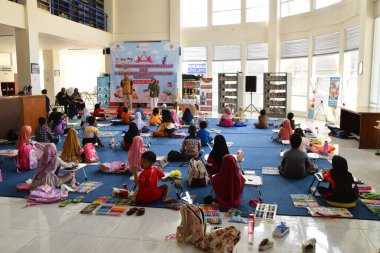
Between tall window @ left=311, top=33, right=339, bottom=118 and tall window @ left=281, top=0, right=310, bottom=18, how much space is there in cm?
153

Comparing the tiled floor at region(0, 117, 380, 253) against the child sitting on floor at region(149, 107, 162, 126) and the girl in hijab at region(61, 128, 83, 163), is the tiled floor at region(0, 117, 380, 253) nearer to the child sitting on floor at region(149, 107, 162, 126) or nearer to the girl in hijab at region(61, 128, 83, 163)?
the girl in hijab at region(61, 128, 83, 163)

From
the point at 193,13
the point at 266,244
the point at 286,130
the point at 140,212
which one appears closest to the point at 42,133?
the point at 140,212

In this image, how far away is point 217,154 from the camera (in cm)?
650

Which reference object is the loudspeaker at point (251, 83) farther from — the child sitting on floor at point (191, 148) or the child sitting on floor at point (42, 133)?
the child sitting on floor at point (42, 133)

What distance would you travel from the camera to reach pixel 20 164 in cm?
746

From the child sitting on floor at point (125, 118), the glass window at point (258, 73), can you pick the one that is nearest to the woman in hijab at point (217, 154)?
the child sitting on floor at point (125, 118)

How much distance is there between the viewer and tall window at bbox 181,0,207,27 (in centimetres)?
1889

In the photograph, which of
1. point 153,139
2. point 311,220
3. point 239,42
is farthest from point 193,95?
point 311,220

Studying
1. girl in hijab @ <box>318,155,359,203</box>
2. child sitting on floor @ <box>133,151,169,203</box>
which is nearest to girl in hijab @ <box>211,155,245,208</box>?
child sitting on floor @ <box>133,151,169,203</box>

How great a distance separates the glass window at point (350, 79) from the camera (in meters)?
12.8

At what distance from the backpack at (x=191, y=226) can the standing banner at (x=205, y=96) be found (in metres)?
12.4

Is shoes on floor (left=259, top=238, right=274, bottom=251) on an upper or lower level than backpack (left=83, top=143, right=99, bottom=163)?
lower

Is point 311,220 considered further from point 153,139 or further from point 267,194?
point 153,139

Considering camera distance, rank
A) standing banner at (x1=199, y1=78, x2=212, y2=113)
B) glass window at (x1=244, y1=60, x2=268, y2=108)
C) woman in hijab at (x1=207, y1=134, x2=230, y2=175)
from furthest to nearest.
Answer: glass window at (x1=244, y1=60, x2=268, y2=108), standing banner at (x1=199, y1=78, x2=212, y2=113), woman in hijab at (x1=207, y1=134, x2=230, y2=175)
